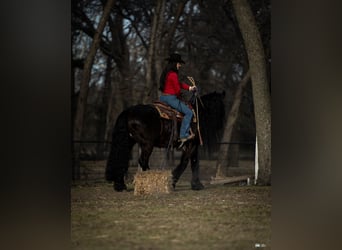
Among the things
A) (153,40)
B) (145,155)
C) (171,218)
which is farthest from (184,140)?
(153,40)

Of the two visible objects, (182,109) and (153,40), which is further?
(182,109)

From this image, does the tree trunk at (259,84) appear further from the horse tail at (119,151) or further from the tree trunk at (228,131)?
the horse tail at (119,151)

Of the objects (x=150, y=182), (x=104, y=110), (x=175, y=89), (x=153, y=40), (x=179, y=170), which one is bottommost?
→ (x=150, y=182)

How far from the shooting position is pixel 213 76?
18.6 feet

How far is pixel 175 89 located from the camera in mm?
5566

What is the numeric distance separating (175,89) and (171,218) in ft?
3.82

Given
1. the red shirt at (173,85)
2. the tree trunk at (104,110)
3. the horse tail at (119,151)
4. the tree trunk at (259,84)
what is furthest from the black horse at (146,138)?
the tree trunk at (259,84)

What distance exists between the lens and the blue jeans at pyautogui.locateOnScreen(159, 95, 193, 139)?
5.60 m

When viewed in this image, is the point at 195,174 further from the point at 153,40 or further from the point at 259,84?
the point at 153,40

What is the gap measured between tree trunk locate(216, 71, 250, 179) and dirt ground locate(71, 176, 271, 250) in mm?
187

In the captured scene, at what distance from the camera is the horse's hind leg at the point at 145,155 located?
5.45 metres

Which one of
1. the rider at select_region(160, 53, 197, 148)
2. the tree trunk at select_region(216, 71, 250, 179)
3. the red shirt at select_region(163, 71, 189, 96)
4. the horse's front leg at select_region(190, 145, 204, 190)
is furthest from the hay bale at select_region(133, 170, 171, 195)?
the red shirt at select_region(163, 71, 189, 96)
